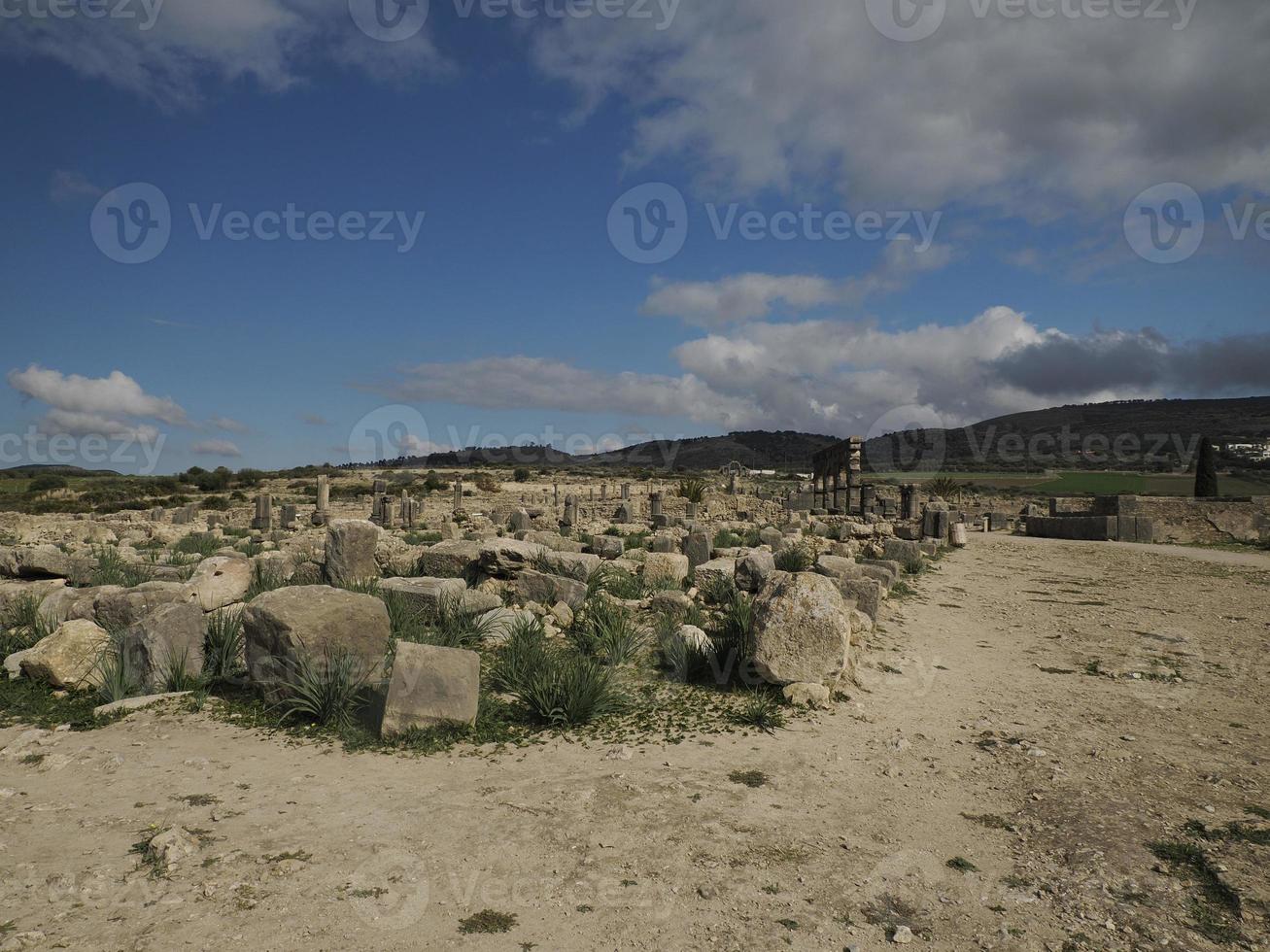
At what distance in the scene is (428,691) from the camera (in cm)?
596

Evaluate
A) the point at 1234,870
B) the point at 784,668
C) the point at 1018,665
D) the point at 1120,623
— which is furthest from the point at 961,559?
the point at 1234,870

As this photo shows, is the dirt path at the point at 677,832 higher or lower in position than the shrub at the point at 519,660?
lower

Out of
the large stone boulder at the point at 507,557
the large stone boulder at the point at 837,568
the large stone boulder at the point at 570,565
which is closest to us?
the large stone boulder at the point at 507,557

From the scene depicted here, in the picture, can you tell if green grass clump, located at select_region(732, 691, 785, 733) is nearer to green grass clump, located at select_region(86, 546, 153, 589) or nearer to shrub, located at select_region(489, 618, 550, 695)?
shrub, located at select_region(489, 618, 550, 695)

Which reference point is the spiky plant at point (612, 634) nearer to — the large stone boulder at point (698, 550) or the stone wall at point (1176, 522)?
the large stone boulder at point (698, 550)

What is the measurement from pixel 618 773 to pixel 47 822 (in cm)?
362

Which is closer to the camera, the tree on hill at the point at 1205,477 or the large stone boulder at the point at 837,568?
the large stone boulder at the point at 837,568

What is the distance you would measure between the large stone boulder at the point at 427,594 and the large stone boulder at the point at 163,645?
224cm

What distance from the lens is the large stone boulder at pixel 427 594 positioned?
898 centimetres

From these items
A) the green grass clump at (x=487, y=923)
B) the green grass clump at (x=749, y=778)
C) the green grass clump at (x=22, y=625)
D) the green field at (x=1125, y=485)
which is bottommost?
the green grass clump at (x=487, y=923)

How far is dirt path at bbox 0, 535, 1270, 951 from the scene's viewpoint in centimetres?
352

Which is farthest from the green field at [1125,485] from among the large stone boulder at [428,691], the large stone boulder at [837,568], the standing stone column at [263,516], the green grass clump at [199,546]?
the large stone boulder at [428,691]

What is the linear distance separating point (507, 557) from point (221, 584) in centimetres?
378

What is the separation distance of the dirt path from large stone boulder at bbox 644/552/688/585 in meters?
4.78
